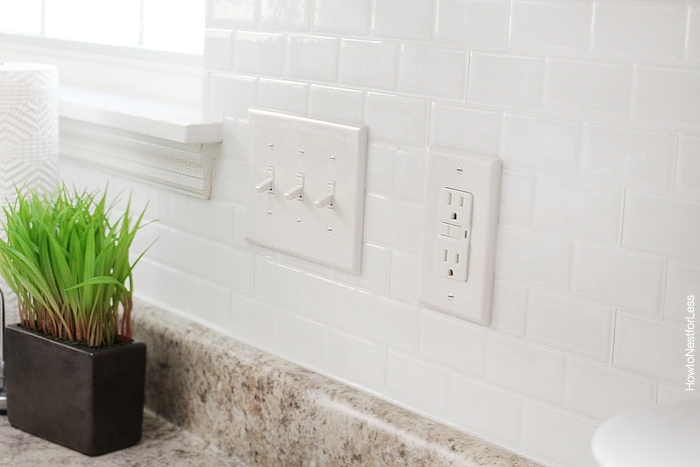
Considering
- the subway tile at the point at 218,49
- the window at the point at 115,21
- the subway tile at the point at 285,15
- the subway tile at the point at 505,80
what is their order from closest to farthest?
the subway tile at the point at 505,80 → the subway tile at the point at 285,15 → the subway tile at the point at 218,49 → the window at the point at 115,21

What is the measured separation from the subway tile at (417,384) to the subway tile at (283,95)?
310 mm

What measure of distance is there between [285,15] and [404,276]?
345mm

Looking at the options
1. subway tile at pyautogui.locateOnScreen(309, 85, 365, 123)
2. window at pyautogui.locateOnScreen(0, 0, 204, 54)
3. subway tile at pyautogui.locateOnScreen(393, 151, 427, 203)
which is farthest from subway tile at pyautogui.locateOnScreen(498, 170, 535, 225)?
window at pyautogui.locateOnScreen(0, 0, 204, 54)

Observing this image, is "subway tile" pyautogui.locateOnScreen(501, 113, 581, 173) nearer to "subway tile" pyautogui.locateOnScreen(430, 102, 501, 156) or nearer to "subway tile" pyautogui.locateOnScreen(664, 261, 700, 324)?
"subway tile" pyautogui.locateOnScreen(430, 102, 501, 156)

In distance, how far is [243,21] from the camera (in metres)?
1.16

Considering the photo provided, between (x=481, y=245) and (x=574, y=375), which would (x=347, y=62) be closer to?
(x=481, y=245)

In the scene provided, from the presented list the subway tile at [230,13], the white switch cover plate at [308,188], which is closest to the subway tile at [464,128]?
the white switch cover plate at [308,188]

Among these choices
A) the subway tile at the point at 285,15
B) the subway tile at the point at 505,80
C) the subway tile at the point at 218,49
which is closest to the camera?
the subway tile at the point at 505,80

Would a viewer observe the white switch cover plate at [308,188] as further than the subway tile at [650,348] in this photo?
Yes

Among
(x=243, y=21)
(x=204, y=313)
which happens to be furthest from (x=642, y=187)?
(x=204, y=313)

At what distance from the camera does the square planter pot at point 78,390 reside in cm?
110

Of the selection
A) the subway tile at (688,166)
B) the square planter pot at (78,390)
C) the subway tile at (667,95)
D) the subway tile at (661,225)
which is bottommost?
the square planter pot at (78,390)

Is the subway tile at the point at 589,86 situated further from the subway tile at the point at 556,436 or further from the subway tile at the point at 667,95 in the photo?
the subway tile at the point at 556,436

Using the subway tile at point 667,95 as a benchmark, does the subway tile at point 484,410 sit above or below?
below
